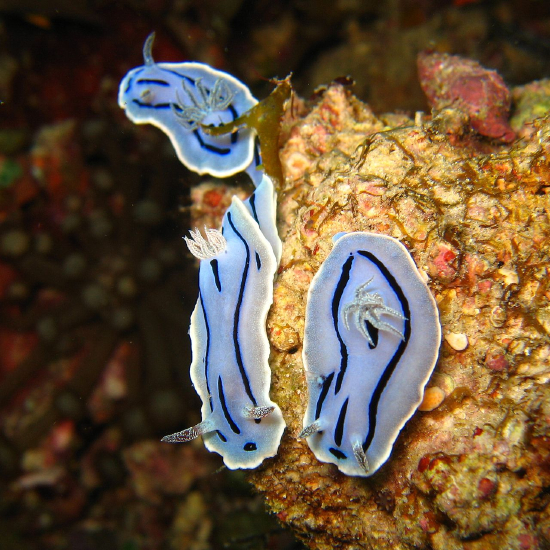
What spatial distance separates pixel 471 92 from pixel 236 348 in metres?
2.80

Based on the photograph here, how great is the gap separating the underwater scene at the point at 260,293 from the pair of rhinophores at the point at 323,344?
12mm

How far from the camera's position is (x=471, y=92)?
3158 millimetres

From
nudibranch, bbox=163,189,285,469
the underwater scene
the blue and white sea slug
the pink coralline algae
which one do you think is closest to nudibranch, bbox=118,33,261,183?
the underwater scene

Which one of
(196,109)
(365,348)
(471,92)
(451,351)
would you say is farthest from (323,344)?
(471,92)

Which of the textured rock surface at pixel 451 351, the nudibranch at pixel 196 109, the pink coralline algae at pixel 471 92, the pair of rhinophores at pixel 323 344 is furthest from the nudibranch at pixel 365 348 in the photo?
the pink coralline algae at pixel 471 92

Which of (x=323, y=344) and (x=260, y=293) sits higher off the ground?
(x=260, y=293)

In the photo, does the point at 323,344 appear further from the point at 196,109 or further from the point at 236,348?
the point at 196,109

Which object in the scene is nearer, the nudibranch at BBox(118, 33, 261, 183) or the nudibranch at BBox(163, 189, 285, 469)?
the nudibranch at BBox(163, 189, 285, 469)

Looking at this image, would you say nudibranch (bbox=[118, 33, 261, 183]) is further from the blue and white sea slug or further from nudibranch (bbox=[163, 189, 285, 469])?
nudibranch (bbox=[163, 189, 285, 469])

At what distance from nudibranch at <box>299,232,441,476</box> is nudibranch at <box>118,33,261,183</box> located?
1.43 metres

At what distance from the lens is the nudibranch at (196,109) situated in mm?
3094

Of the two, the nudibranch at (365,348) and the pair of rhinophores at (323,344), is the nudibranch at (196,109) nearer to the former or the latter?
the pair of rhinophores at (323,344)

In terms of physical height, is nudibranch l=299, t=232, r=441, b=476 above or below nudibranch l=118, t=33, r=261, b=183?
below

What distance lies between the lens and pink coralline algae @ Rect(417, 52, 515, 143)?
3074 millimetres
